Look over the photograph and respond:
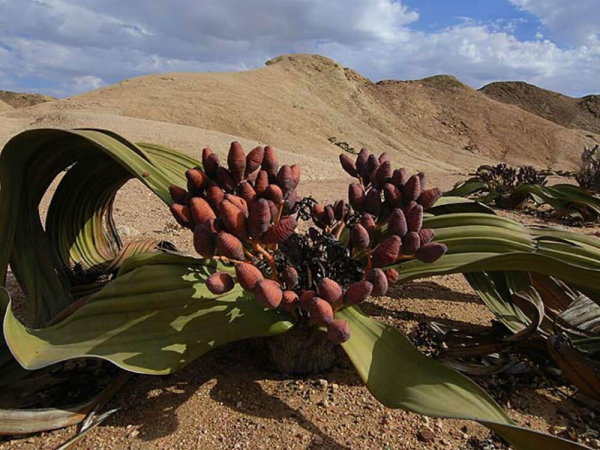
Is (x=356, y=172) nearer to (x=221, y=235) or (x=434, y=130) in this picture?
(x=221, y=235)

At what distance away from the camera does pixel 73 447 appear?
2.46 feet

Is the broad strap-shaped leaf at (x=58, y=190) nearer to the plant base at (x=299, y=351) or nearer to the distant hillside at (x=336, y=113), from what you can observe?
the plant base at (x=299, y=351)

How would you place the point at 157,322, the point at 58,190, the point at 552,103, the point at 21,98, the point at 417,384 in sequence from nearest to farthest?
the point at 417,384 → the point at 157,322 → the point at 58,190 → the point at 552,103 → the point at 21,98

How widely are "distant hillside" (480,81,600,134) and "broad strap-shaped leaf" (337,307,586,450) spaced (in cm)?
2953

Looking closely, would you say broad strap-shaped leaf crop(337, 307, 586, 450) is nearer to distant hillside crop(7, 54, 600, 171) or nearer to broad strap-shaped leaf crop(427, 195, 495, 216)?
broad strap-shaped leaf crop(427, 195, 495, 216)

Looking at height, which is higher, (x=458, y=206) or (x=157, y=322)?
(x=458, y=206)

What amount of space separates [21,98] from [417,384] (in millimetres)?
39359

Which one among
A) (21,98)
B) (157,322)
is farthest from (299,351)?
(21,98)

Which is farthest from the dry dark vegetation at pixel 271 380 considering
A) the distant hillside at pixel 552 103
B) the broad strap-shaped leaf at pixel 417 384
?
the distant hillside at pixel 552 103

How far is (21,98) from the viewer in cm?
3369

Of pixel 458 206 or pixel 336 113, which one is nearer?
pixel 458 206

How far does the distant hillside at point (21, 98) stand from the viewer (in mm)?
32781

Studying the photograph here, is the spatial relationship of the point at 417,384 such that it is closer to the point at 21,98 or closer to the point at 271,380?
the point at 271,380

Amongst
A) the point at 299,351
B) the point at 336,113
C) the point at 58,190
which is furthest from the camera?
the point at 336,113
